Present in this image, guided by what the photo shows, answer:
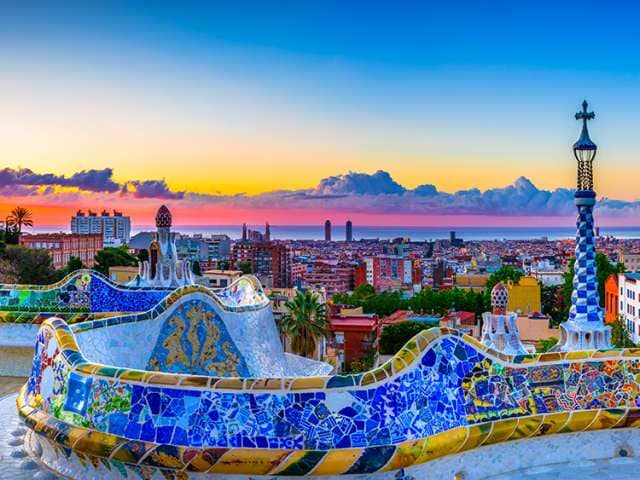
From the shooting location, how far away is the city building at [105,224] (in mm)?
120312

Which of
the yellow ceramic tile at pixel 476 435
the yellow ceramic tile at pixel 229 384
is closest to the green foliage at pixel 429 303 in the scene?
Result: the yellow ceramic tile at pixel 476 435

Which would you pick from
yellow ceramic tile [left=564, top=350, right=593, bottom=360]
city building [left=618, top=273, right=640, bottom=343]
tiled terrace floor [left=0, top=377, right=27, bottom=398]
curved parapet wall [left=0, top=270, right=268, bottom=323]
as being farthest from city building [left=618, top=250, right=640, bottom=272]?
yellow ceramic tile [left=564, top=350, right=593, bottom=360]

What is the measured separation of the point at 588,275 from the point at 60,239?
221 feet

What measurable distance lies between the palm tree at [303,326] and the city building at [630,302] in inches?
873

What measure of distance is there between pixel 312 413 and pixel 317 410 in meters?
0.03

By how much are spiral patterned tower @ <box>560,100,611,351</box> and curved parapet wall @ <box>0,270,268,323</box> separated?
156 inches

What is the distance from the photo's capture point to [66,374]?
13.5 ft

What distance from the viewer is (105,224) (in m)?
124

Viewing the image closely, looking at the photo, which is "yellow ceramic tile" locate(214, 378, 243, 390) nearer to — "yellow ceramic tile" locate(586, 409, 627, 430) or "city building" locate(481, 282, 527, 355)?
"yellow ceramic tile" locate(586, 409, 627, 430)

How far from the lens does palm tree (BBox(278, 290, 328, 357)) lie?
20906 millimetres

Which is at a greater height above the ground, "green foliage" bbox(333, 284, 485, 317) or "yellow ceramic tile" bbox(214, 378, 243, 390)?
"yellow ceramic tile" bbox(214, 378, 243, 390)

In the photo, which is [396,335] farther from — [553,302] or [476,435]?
[476,435]

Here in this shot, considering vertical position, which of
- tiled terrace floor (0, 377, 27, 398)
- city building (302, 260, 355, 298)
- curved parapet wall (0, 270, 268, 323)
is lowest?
city building (302, 260, 355, 298)

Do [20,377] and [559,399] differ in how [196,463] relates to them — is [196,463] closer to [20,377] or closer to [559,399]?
[559,399]
